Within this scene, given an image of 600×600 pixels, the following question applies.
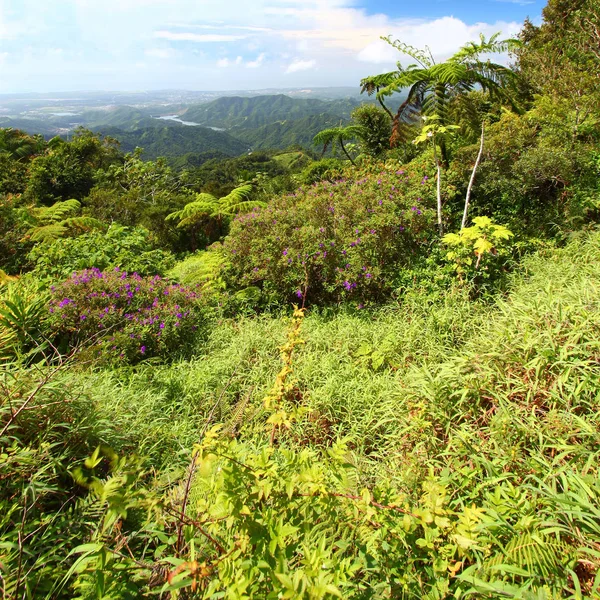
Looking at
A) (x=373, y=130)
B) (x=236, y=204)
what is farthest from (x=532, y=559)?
(x=373, y=130)

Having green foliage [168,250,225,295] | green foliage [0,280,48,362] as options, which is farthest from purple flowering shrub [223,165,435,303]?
green foliage [0,280,48,362]

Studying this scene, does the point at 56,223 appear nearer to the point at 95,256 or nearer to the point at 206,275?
the point at 95,256

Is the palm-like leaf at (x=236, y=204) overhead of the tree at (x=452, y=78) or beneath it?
beneath

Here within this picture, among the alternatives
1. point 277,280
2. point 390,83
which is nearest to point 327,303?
point 277,280

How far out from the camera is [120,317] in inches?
153

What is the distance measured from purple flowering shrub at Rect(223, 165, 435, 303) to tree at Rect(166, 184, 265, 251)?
261cm

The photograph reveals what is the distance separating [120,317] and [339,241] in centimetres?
272

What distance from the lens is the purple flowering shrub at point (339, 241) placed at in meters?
4.39

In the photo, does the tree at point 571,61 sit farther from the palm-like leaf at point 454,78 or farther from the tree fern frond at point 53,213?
the tree fern frond at point 53,213

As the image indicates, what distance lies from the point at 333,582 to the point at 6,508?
166 cm

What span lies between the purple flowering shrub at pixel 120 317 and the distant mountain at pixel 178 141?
137 meters

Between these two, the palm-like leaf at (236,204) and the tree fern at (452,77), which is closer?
the tree fern at (452,77)

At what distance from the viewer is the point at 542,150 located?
4723mm

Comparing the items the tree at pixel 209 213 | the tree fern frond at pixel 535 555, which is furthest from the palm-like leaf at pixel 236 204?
the tree fern frond at pixel 535 555
